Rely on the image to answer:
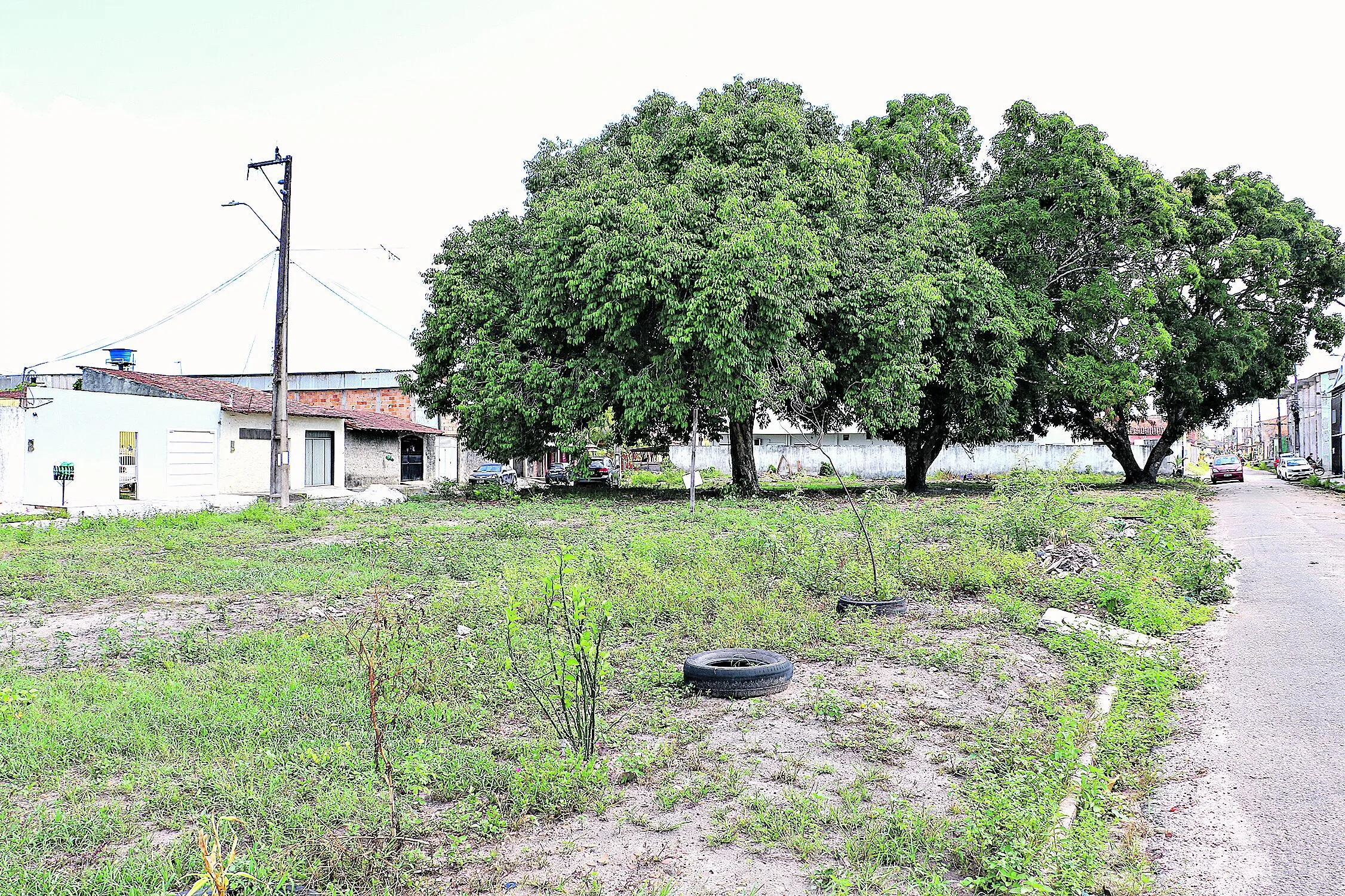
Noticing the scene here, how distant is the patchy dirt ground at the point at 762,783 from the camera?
11.2 feet

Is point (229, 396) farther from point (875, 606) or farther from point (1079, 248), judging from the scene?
point (1079, 248)

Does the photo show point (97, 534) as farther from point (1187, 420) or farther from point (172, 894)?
point (1187, 420)

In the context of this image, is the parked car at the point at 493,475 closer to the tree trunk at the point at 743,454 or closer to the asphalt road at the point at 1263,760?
the tree trunk at the point at 743,454

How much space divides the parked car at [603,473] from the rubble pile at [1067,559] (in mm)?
22643

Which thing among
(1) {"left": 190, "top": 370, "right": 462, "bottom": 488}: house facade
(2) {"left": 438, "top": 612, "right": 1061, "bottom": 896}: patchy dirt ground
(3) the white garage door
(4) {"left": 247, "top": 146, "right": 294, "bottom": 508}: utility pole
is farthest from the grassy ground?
(1) {"left": 190, "top": 370, "right": 462, "bottom": 488}: house facade

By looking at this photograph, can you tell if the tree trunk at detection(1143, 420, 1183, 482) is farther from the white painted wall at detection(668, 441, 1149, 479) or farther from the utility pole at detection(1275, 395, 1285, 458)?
the utility pole at detection(1275, 395, 1285, 458)

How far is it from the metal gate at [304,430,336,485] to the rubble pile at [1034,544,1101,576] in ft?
87.1

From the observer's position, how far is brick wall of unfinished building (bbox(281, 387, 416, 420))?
1660 inches

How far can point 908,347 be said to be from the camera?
23562 mm

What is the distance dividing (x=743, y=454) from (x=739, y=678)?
2157cm

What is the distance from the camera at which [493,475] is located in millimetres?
38875

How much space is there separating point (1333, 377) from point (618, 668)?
61.6 m

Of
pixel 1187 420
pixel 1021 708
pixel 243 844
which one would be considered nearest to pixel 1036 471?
pixel 1021 708

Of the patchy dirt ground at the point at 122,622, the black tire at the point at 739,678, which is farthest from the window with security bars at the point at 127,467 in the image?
the black tire at the point at 739,678
